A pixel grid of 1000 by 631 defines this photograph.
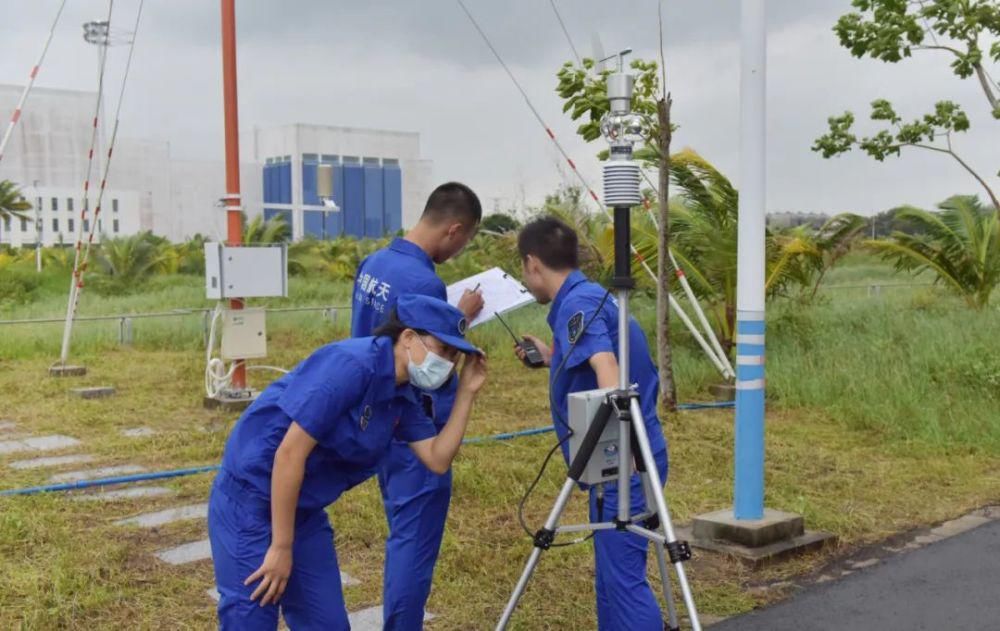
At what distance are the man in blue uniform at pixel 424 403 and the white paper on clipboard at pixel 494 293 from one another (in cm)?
5

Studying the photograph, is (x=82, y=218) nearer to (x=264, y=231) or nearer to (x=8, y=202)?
(x=264, y=231)

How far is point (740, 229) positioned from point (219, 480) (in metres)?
3.35

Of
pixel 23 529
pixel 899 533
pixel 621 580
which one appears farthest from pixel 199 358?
pixel 621 580

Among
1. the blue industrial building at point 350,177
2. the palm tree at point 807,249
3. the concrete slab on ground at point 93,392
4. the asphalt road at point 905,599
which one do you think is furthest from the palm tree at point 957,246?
the blue industrial building at point 350,177

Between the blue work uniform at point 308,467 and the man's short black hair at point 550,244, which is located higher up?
the man's short black hair at point 550,244

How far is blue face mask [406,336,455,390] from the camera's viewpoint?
3.00m

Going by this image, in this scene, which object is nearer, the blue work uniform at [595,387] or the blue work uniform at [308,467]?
the blue work uniform at [308,467]

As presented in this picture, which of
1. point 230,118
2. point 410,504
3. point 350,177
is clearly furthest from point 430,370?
point 350,177

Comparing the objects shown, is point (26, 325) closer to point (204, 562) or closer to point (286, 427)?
point (204, 562)

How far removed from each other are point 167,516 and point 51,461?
2.10 m

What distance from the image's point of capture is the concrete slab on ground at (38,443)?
26.5 ft

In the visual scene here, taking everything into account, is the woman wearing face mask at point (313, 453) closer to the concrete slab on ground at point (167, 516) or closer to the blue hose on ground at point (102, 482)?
the concrete slab on ground at point (167, 516)

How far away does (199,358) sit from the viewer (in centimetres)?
1348

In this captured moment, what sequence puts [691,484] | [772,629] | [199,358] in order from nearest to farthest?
1. [772,629]
2. [691,484]
3. [199,358]
